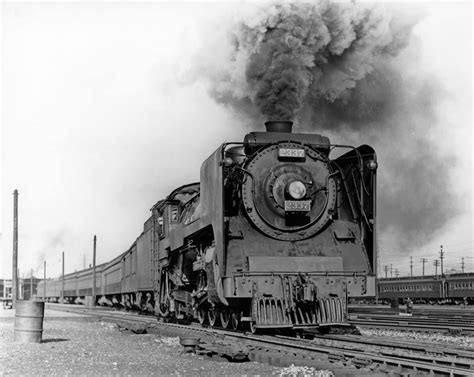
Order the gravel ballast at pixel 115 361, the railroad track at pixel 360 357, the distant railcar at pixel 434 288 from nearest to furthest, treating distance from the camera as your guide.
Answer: the railroad track at pixel 360 357 < the gravel ballast at pixel 115 361 < the distant railcar at pixel 434 288

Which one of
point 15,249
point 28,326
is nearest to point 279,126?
point 28,326

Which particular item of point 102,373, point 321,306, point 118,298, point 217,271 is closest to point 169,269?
point 217,271

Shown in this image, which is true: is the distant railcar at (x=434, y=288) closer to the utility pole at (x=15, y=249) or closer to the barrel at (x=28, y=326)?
the utility pole at (x=15, y=249)

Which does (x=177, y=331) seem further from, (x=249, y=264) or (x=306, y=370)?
(x=306, y=370)

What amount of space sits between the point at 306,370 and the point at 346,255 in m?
5.01

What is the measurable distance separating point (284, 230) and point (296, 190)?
76cm

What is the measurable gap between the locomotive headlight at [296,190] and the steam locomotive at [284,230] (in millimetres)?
17

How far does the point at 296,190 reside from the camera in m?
11.6

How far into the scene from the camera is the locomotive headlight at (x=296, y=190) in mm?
11539

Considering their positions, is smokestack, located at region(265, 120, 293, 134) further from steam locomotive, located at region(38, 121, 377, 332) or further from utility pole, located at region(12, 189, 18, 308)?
utility pole, located at region(12, 189, 18, 308)

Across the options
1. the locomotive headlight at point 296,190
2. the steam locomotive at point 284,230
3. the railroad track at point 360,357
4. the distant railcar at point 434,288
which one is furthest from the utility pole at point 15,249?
the distant railcar at point 434,288

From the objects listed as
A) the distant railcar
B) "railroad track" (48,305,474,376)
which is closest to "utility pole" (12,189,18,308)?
"railroad track" (48,305,474,376)

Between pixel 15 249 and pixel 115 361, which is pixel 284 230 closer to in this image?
pixel 115 361

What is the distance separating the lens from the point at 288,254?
11.8m
